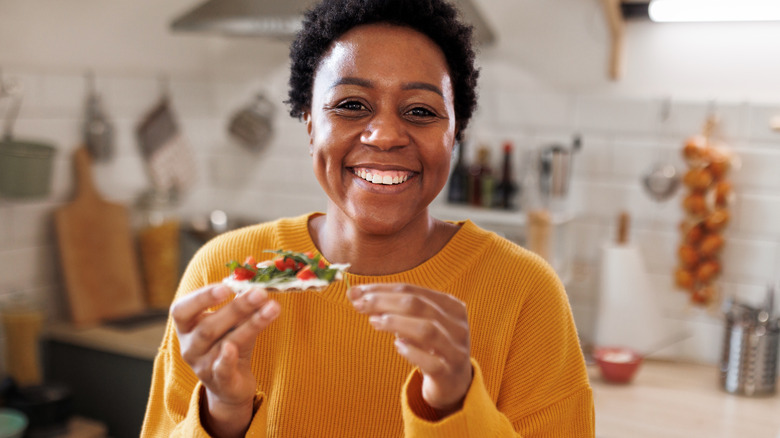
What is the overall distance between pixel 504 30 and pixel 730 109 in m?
0.69

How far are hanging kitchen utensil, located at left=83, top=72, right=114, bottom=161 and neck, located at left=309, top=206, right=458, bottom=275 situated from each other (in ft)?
4.97

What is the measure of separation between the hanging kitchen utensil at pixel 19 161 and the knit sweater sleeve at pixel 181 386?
1.18 meters

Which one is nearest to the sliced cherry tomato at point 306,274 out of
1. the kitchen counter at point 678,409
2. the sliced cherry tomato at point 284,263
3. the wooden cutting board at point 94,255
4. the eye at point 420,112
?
the sliced cherry tomato at point 284,263

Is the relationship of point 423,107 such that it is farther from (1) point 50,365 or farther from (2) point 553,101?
(1) point 50,365

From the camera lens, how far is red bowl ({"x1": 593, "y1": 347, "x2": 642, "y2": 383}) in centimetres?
194

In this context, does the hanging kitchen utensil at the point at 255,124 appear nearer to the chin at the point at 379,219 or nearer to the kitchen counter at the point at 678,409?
the kitchen counter at the point at 678,409

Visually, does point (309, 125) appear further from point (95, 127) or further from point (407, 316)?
point (95, 127)

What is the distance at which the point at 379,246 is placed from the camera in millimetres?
1119

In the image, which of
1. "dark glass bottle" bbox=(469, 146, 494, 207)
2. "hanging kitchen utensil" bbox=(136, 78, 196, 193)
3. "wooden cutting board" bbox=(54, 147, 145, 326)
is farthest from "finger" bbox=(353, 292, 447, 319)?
"hanging kitchen utensil" bbox=(136, 78, 196, 193)

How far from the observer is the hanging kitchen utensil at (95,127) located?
2406 millimetres

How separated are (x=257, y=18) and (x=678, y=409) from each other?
1442 mm

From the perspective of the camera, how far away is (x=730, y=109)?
6.77ft

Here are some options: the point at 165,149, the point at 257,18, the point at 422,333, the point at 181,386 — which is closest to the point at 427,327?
the point at 422,333

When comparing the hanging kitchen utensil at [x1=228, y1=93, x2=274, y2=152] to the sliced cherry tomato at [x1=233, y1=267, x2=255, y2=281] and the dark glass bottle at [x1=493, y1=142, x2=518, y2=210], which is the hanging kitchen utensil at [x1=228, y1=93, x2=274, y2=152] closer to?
the dark glass bottle at [x1=493, y1=142, x2=518, y2=210]
